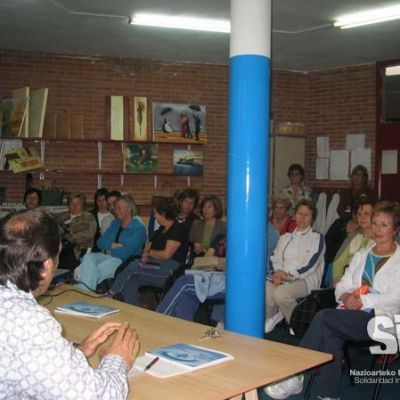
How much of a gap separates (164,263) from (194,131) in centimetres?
380

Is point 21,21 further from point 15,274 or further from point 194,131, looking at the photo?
point 15,274

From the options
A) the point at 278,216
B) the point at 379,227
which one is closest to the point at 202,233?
the point at 278,216

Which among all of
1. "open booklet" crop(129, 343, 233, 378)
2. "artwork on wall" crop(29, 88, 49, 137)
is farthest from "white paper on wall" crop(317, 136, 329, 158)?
"open booklet" crop(129, 343, 233, 378)

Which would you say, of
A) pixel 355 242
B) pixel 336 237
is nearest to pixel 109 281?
pixel 336 237

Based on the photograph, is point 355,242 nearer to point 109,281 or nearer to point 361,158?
point 109,281

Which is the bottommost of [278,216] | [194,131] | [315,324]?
[315,324]

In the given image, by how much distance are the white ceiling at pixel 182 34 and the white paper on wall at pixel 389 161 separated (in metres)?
1.36

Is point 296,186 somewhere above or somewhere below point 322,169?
below

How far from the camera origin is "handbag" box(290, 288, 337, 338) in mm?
4336

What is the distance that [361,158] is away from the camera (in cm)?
867

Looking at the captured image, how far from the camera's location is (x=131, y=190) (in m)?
8.51

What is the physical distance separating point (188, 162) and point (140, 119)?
3.15 ft

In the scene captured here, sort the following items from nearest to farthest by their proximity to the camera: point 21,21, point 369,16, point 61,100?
point 369,16 < point 21,21 < point 61,100

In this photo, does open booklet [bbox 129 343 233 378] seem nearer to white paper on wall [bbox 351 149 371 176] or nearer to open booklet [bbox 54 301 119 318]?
open booklet [bbox 54 301 119 318]
